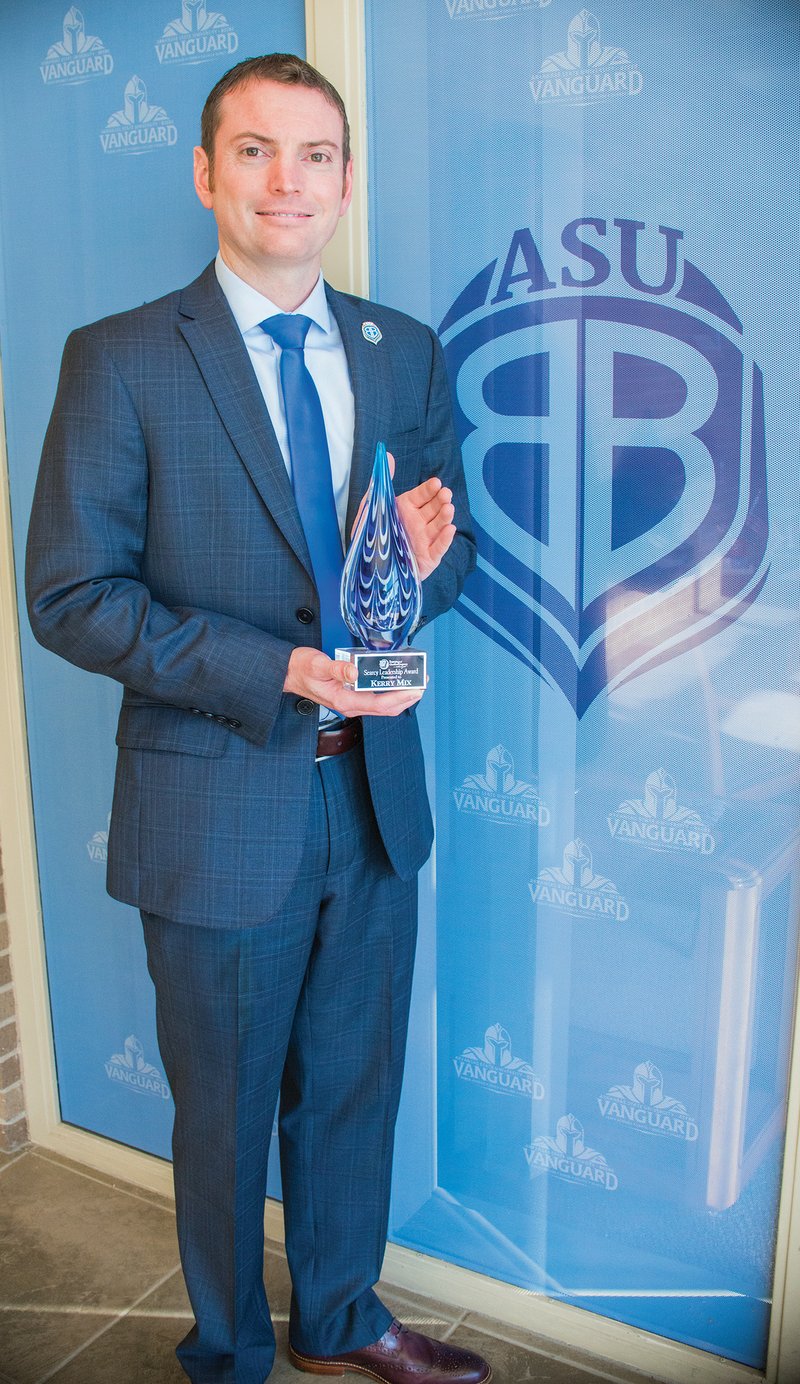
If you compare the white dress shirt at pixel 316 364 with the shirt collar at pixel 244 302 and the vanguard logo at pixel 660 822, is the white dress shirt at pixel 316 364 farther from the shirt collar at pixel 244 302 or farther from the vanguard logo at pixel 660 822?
the vanguard logo at pixel 660 822

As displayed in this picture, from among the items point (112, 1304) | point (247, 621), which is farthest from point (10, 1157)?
point (247, 621)

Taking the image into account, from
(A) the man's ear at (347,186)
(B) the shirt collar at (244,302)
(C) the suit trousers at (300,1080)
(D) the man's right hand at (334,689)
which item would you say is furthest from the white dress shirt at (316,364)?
(C) the suit trousers at (300,1080)

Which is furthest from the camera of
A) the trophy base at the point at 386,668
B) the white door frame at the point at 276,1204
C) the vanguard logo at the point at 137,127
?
the vanguard logo at the point at 137,127

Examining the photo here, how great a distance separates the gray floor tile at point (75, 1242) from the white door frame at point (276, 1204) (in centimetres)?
9

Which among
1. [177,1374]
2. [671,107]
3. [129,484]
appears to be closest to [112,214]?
[129,484]

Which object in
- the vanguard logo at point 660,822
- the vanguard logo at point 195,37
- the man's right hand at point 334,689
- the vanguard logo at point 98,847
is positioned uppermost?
the vanguard logo at point 195,37

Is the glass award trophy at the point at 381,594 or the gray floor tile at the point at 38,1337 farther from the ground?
the glass award trophy at the point at 381,594

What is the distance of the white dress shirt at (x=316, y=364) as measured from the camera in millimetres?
1760

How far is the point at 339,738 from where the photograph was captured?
179 cm

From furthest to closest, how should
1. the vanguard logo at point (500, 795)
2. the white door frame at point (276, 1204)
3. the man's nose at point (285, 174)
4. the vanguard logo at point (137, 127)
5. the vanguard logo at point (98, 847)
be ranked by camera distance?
the vanguard logo at point (98, 847), the vanguard logo at point (137, 127), the vanguard logo at point (500, 795), the white door frame at point (276, 1204), the man's nose at point (285, 174)

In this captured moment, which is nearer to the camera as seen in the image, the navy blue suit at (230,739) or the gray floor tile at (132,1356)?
the navy blue suit at (230,739)

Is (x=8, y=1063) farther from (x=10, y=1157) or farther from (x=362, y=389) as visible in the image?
(x=362, y=389)

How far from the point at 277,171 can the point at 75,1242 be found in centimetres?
211

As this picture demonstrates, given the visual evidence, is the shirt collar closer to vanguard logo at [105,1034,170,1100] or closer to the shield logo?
the shield logo
